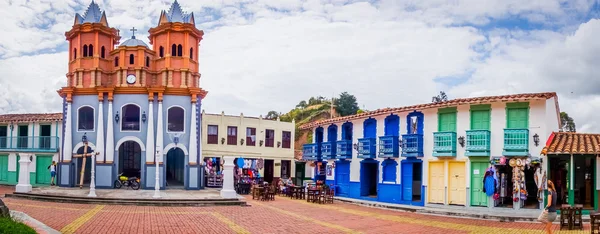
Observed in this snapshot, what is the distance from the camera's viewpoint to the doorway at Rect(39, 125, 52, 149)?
3656 centimetres

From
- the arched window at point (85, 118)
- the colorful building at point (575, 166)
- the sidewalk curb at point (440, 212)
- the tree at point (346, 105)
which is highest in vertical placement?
the tree at point (346, 105)

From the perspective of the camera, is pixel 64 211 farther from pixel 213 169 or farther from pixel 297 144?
pixel 297 144

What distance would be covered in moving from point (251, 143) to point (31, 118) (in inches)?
623

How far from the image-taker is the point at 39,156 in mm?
36906

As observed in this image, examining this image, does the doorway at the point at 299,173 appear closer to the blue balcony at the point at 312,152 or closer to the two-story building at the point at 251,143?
the two-story building at the point at 251,143

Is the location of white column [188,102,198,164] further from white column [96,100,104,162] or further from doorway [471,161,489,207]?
doorway [471,161,489,207]

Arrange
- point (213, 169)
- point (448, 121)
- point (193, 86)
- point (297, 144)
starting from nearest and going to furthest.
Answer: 1. point (448, 121)
2. point (193, 86)
3. point (213, 169)
4. point (297, 144)

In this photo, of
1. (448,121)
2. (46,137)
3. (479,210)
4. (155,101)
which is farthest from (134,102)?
(479,210)

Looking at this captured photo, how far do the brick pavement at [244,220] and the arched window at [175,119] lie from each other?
392 inches

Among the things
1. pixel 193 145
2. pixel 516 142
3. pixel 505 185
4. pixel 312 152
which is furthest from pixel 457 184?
pixel 193 145

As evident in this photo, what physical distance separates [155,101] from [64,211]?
12818 mm

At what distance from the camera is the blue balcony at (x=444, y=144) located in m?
23.8

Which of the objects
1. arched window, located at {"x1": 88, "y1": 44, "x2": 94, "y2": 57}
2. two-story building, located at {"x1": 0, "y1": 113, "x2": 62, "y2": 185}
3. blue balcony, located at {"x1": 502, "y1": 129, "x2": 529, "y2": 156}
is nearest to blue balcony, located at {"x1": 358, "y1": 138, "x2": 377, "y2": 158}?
blue balcony, located at {"x1": 502, "y1": 129, "x2": 529, "y2": 156}

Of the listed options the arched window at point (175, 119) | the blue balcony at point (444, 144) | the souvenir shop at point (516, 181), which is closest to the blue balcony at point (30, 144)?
the arched window at point (175, 119)
